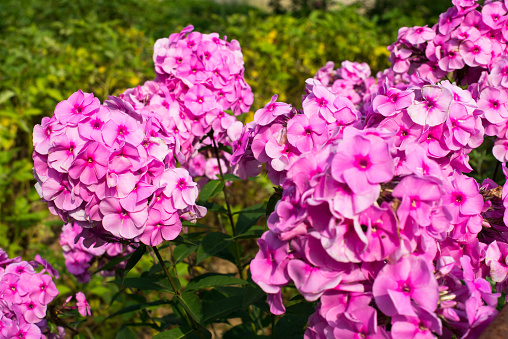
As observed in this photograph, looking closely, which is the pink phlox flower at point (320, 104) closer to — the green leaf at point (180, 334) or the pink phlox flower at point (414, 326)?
the pink phlox flower at point (414, 326)

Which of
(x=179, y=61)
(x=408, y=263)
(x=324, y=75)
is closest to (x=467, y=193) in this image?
(x=408, y=263)

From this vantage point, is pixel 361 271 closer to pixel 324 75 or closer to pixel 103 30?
pixel 324 75

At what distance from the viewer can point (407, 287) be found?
102 cm

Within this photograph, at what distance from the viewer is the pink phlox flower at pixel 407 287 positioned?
100 cm

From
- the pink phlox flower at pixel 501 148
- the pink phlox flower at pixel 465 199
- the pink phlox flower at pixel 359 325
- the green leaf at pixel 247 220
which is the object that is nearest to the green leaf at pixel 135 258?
the green leaf at pixel 247 220

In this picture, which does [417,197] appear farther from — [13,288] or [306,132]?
[13,288]

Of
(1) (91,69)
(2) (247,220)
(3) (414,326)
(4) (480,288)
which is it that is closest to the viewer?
(3) (414,326)

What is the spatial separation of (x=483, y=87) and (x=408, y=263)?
1139 mm

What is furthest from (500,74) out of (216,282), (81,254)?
(81,254)

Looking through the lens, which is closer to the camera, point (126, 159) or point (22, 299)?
point (126, 159)

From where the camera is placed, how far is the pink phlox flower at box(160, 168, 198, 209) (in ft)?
5.10

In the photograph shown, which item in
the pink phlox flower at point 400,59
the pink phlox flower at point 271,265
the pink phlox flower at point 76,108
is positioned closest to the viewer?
the pink phlox flower at point 271,265

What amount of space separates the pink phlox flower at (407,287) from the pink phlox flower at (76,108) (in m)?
1.09

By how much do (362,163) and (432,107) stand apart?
0.50 metres
